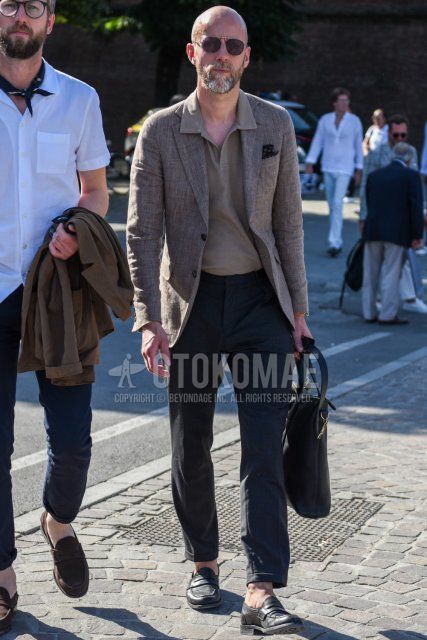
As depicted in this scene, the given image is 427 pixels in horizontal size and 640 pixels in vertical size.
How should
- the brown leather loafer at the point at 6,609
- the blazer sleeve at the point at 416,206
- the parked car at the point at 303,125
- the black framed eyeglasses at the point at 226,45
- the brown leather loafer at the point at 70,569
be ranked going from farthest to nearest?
1. the parked car at the point at 303,125
2. the blazer sleeve at the point at 416,206
3. the brown leather loafer at the point at 70,569
4. the black framed eyeglasses at the point at 226,45
5. the brown leather loafer at the point at 6,609

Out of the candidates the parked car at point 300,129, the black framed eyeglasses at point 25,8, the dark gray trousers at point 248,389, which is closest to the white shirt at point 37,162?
the black framed eyeglasses at point 25,8

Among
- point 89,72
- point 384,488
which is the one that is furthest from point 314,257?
point 89,72

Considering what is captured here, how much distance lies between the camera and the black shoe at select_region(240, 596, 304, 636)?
4078mm


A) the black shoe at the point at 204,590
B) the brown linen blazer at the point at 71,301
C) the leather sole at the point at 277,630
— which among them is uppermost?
the brown linen blazer at the point at 71,301

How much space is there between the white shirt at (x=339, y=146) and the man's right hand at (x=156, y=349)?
40.4 feet

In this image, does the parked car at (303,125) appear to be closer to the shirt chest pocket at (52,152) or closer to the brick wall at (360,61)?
the brick wall at (360,61)

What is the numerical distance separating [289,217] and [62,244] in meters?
0.87

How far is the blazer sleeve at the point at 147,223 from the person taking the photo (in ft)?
14.2

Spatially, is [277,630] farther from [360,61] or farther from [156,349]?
[360,61]

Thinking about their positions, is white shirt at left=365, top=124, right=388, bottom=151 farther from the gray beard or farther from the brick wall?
the brick wall

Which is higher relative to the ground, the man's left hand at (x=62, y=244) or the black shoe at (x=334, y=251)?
the man's left hand at (x=62, y=244)

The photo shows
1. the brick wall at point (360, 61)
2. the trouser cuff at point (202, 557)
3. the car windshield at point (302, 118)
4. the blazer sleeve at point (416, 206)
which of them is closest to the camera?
the trouser cuff at point (202, 557)

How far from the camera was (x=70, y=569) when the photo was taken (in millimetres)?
4398

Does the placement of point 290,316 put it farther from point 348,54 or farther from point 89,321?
point 348,54
